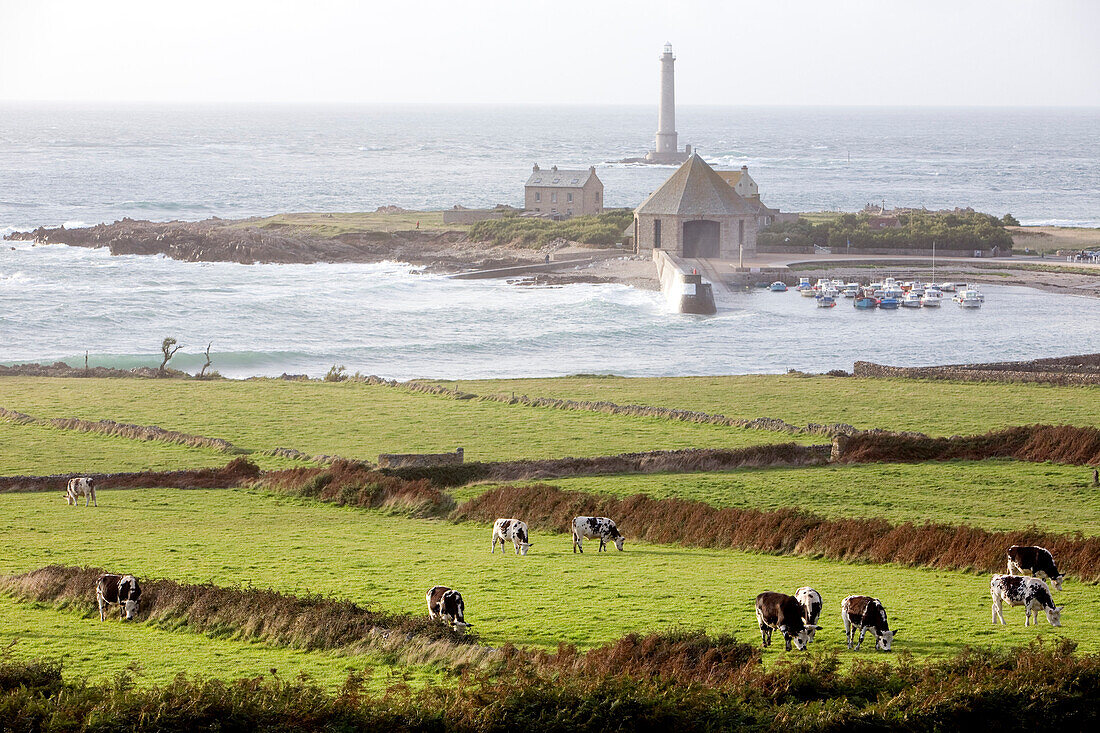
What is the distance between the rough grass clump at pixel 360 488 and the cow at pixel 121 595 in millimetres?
9891

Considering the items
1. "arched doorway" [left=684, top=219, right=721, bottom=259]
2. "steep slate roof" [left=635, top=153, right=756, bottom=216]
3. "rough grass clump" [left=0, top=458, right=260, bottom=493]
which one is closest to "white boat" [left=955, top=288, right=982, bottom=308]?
"steep slate roof" [left=635, top=153, right=756, bottom=216]

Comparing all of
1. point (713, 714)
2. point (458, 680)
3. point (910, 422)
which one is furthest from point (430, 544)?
point (910, 422)

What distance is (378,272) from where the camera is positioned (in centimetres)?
9794

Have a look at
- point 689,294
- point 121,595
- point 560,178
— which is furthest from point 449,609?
point 560,178

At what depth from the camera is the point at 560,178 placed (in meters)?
122

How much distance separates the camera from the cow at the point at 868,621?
1431 cm

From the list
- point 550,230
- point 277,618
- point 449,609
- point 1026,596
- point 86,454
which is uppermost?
point 1026,596

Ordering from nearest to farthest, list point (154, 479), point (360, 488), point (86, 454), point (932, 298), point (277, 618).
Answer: point (277, 618) → point (360, 488) → point (154, 479) → point (86, 454) → point (932, 298)

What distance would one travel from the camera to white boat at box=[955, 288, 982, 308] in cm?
7712

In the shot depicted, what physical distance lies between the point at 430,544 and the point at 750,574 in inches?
247

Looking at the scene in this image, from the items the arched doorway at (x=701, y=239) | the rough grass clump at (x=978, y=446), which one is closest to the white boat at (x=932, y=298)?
the arched doorway at (x=701, y=239)

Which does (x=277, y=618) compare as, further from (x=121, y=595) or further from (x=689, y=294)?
(x=689, y=294)

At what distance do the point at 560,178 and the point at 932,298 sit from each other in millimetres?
51481

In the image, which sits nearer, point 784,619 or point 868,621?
point 784,619
